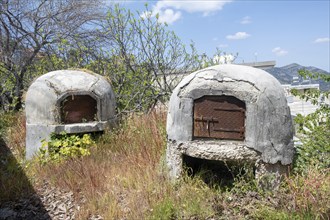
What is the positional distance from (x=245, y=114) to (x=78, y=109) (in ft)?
12.1

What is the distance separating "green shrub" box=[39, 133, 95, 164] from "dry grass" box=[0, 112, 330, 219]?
0.22 metres

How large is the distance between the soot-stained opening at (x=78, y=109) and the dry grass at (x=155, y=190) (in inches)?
33.5

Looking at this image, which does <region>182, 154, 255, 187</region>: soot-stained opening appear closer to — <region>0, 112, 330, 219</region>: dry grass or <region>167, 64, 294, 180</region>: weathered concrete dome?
<region>0, 112, 330, 219</region>: dry grass

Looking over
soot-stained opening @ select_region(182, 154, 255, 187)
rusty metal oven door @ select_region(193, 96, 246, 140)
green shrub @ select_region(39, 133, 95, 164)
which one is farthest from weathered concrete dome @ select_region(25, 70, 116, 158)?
rusty metal oven door @ select_region(193, 96, 246, 140)

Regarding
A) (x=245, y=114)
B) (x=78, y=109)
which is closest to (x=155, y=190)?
(x=245, y=114)

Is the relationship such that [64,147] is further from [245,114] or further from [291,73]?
[291,73]

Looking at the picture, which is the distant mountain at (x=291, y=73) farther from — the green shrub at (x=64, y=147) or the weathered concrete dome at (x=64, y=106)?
the green shrub at (x=64, y=147)

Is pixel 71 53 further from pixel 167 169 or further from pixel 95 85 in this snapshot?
pixel 167 169

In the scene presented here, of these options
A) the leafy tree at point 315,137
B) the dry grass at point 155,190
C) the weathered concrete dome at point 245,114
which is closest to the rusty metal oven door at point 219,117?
the weathered concrete dome at point 245,114

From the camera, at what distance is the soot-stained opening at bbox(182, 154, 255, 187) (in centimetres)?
450

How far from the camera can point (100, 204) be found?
14.0 feet

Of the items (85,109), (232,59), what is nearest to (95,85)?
(85,109)

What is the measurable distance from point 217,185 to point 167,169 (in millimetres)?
752

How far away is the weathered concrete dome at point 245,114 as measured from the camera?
13.3ft
